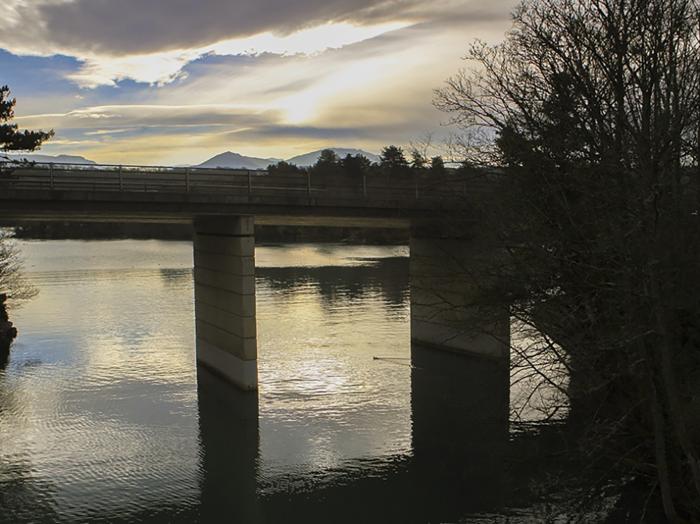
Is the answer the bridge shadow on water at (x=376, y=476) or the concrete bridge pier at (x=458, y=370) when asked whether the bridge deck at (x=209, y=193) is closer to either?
the concrete bridge pier at (x=458, y=370)

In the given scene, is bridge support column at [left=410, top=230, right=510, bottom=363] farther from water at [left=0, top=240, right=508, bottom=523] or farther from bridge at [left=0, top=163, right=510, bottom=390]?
water at [left=0, top=240, right=508, bottom=523]

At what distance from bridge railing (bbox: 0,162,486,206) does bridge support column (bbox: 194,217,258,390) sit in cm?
180

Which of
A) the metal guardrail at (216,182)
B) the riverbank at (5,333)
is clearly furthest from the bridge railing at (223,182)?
the riverbank at (5,333)

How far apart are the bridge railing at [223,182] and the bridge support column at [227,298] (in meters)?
1.80

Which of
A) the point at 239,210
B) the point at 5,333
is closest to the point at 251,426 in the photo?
the point at 239,210

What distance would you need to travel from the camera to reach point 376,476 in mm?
17750

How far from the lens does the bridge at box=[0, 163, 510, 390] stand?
24531 millimetres

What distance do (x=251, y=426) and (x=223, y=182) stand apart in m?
9.98

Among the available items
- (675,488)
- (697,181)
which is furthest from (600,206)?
(675,488)

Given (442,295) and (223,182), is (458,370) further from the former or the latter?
(223,182)

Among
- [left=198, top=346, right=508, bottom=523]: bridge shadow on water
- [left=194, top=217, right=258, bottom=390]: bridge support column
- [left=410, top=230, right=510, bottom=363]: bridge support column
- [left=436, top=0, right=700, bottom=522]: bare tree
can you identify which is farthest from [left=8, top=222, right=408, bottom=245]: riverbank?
[left=436, top=0, right=700, bottom=522]: bare tree

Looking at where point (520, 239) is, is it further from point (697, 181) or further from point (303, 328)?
point (303, 328)

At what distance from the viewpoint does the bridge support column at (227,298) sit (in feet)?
83.7

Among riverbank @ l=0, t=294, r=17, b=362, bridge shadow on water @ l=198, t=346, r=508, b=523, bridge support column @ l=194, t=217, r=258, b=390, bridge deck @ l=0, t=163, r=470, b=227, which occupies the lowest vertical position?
bridge shadow on water @ l=198, t=346, r=508, b=523
